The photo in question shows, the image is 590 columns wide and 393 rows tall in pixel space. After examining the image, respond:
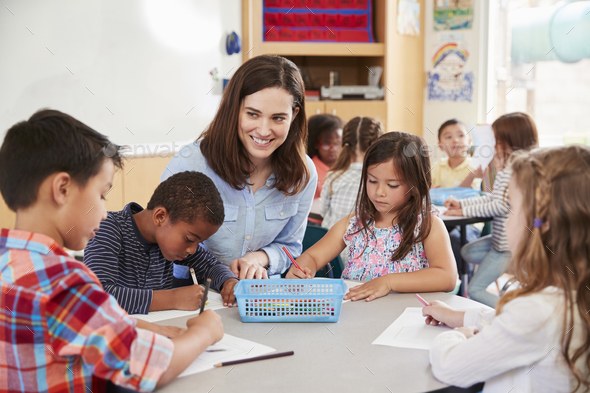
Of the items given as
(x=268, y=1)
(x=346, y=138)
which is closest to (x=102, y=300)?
(x=346, y=138)

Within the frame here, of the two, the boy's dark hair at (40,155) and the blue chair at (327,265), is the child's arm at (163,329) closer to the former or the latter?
the boy's dark hair at (40,155)

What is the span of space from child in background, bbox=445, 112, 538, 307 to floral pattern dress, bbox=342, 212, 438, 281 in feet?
4.01

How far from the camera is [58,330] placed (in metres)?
0.86

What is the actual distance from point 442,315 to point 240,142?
873mm

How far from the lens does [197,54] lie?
364cm

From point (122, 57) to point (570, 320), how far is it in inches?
104

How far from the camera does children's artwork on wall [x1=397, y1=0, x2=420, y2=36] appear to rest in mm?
4730

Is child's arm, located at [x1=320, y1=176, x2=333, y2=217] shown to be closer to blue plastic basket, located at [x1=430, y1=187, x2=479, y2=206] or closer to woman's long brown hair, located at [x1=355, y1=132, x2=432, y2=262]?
blue plastic basket, located at [x1=430, y1=187, x2=479, y2=206]

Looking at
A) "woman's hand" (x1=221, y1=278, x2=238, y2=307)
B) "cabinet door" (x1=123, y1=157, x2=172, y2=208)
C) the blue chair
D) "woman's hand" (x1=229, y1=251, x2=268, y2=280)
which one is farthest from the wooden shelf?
"woman's hand" (x1=221, y1=278, x2=238, y2=307)

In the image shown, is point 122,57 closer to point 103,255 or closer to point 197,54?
point 197,54

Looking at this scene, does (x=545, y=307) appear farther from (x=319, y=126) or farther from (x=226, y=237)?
(x=319, y=126)

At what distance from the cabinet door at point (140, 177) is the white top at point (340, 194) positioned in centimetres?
92

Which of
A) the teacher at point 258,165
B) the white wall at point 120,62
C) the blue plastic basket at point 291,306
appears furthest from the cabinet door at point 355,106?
the blue plastic basket at point 291,306

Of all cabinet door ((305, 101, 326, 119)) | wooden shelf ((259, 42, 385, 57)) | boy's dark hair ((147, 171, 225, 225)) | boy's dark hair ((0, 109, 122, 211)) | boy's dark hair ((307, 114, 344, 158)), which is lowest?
boy's dark hair ((147, 171, 225, 225))
